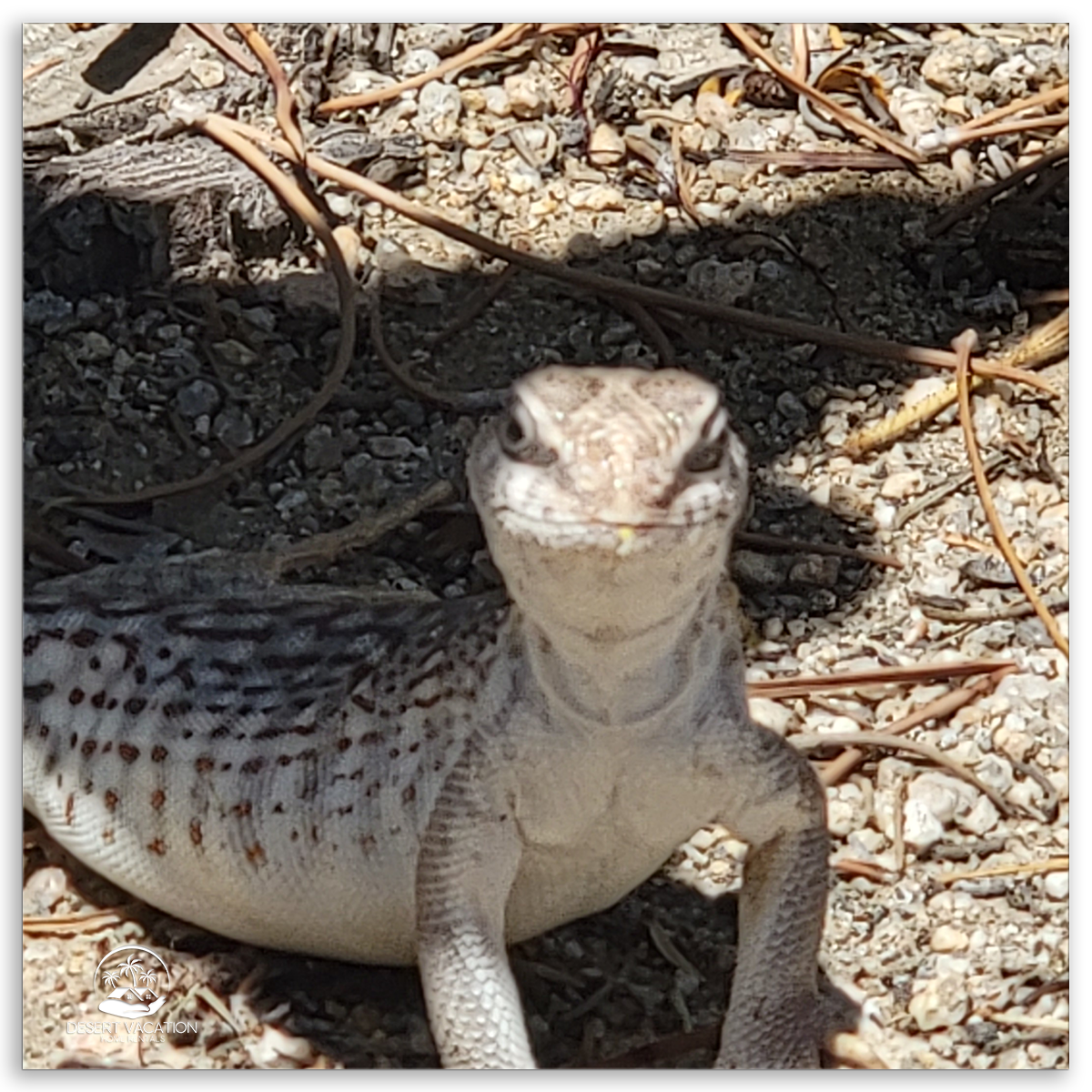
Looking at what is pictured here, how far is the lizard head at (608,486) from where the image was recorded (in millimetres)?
1879

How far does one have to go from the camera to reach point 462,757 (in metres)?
2.23

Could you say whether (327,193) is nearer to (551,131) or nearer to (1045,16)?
(551,131)

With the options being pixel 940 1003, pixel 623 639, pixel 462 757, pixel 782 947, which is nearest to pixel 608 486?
pixel 623 639

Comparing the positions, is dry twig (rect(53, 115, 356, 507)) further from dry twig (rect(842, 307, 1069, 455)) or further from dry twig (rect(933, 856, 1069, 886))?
dry twig (rect(933, 856, 1069, 886))

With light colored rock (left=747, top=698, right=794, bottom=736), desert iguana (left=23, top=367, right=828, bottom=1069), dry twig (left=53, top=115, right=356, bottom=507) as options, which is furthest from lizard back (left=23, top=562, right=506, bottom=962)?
light colored rock (left=747, top=698, right=794, bottom=736)

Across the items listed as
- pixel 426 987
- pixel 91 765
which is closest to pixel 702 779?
pixel 426 987

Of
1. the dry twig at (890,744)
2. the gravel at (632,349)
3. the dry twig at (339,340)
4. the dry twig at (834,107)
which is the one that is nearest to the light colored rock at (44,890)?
the gravel at (632,349)

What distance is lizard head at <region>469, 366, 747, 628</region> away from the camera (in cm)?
188

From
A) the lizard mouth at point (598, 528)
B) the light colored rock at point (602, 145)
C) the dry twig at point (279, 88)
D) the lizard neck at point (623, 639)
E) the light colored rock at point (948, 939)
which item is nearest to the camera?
the lizard mouth at point (598, 528)

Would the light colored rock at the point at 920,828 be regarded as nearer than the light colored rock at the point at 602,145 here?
Yes

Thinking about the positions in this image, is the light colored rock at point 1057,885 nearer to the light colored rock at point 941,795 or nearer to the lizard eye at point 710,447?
the light colored rock at point 941,795

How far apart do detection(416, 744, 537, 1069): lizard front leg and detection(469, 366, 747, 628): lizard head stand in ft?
0.93

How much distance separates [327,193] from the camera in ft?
8.88

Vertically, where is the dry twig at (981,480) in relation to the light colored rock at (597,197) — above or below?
below
